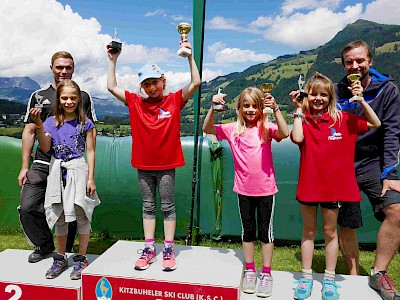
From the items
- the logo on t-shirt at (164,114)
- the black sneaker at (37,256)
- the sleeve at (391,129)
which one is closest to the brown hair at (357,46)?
the sleeve at (391,129)

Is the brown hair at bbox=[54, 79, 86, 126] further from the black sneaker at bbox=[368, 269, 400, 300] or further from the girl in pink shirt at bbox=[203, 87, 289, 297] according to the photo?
the black sneaker at bbox=[368, 269, 400, 300]

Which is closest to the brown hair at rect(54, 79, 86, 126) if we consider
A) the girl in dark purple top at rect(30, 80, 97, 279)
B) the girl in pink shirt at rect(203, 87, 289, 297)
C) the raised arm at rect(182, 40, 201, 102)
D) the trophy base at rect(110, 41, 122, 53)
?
the girl in dark purple top at rect(30, 80, 97, 279)

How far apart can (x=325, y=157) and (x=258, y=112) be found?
1.74 ft

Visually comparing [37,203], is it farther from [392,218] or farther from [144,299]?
[392,218]

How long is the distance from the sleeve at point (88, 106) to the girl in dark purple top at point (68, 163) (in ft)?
0.54

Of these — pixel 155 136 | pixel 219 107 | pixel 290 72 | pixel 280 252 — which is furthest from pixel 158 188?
pixel 290 72

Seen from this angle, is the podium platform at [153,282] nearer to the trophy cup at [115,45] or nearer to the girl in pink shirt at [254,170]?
the girl in pink shirt at [254,170]

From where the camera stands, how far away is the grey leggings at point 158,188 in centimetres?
287

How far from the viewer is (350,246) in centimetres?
318

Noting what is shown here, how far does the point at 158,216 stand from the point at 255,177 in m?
2.13

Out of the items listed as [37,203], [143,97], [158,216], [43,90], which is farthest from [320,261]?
[43,90]

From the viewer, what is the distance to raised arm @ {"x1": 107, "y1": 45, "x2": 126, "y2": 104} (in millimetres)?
2908

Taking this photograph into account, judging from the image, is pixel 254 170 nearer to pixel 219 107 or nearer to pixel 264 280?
pixel 219 107

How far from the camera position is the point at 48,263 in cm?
315
